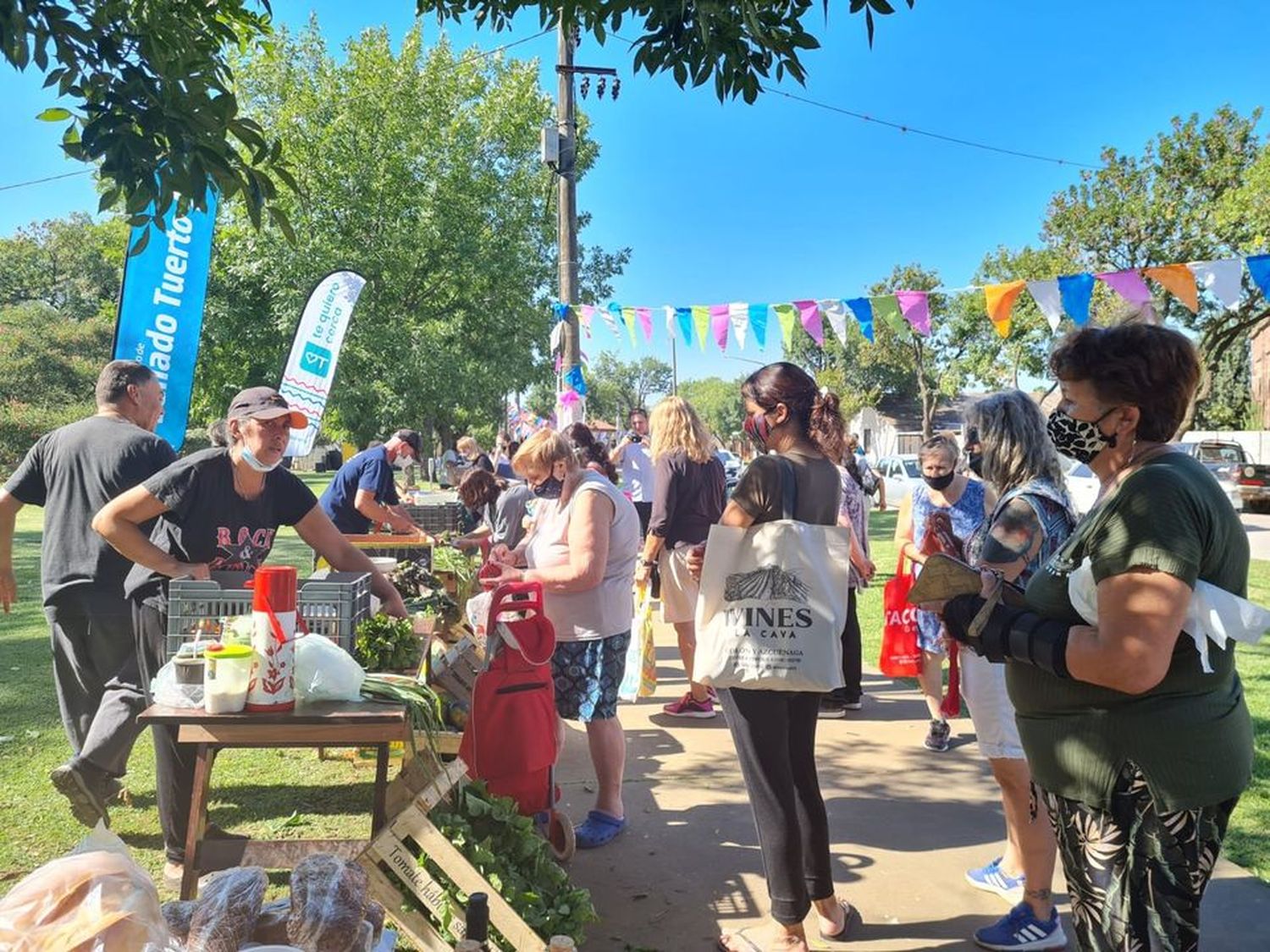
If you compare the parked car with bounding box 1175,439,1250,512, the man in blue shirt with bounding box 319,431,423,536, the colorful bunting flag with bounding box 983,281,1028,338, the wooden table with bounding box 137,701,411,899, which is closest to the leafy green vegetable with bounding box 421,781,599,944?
the wooden table with bounding box 137,701,411,899

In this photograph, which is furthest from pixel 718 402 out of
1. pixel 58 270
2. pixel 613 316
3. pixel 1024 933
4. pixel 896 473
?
pixel 1024 933

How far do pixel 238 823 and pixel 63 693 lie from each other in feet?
3.38

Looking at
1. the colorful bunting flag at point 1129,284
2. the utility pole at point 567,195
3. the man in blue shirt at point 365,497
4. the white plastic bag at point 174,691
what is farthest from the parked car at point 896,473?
the white plastic bag at point 174,691

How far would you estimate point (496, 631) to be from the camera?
11.8 ft

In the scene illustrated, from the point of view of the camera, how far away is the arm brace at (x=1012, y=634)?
197cm

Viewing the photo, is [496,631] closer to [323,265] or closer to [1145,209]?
[1145,209]

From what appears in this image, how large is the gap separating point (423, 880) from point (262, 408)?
Answer: 1820 millimetres

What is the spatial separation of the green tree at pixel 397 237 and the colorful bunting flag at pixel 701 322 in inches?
655

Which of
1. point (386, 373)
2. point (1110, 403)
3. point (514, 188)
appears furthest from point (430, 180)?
point (1110, 403)

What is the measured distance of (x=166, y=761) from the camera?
3.61m

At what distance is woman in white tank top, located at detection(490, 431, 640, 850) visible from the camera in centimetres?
395

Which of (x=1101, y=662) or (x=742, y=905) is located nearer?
(x=1101, y=662)

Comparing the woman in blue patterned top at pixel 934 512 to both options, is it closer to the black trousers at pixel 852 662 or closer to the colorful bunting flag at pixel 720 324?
the black trousers at pixel 852 662

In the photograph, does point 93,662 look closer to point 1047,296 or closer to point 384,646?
point 384,646
